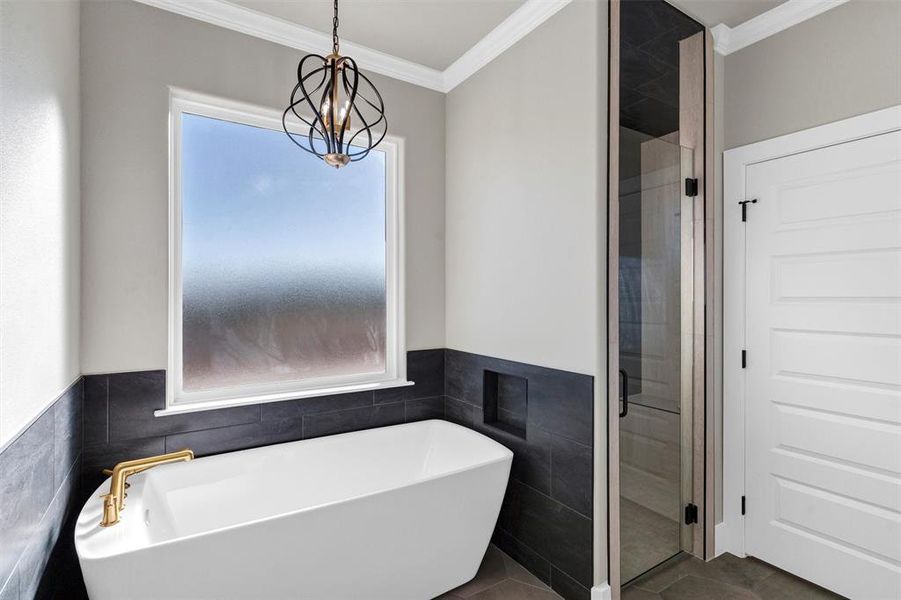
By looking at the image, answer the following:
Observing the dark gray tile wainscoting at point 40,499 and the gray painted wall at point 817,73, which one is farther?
the gray painted wall at point 817,73

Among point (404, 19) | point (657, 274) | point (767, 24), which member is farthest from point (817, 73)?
point (404, 19)

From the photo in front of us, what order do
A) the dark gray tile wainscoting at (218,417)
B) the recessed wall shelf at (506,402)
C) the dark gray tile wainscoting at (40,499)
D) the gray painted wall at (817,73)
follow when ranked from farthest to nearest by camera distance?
the recessed wall shelf at (506,402)
the dark gray tile wainscoting at (218,417)
the gray painted wall at (817,73)
the dark gray tile wainscoting at (40,499)

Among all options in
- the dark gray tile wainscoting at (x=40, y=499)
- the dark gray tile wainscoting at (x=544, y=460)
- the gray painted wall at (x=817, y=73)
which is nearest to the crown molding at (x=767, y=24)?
the gray painted wall at (x=817, y=73)

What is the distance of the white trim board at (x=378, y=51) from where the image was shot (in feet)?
7.18

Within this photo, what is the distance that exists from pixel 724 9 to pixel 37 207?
2.86 metres

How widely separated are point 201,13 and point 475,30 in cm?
132

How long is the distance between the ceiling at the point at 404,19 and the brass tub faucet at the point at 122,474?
6.87ft

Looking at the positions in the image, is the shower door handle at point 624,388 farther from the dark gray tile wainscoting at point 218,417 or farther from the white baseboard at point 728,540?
the dark gray tile wainscoting at point 218,417

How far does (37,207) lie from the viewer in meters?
1.40

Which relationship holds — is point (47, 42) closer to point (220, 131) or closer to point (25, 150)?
point (25, 150)

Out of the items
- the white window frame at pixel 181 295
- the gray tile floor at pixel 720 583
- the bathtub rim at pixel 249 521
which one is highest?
the white window frame at pixel 181 295

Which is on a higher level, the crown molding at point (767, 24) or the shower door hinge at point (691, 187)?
the crown molding at point (767, 24)

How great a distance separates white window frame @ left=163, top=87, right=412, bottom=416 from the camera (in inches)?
86.0

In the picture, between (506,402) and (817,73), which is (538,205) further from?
(817,73)
